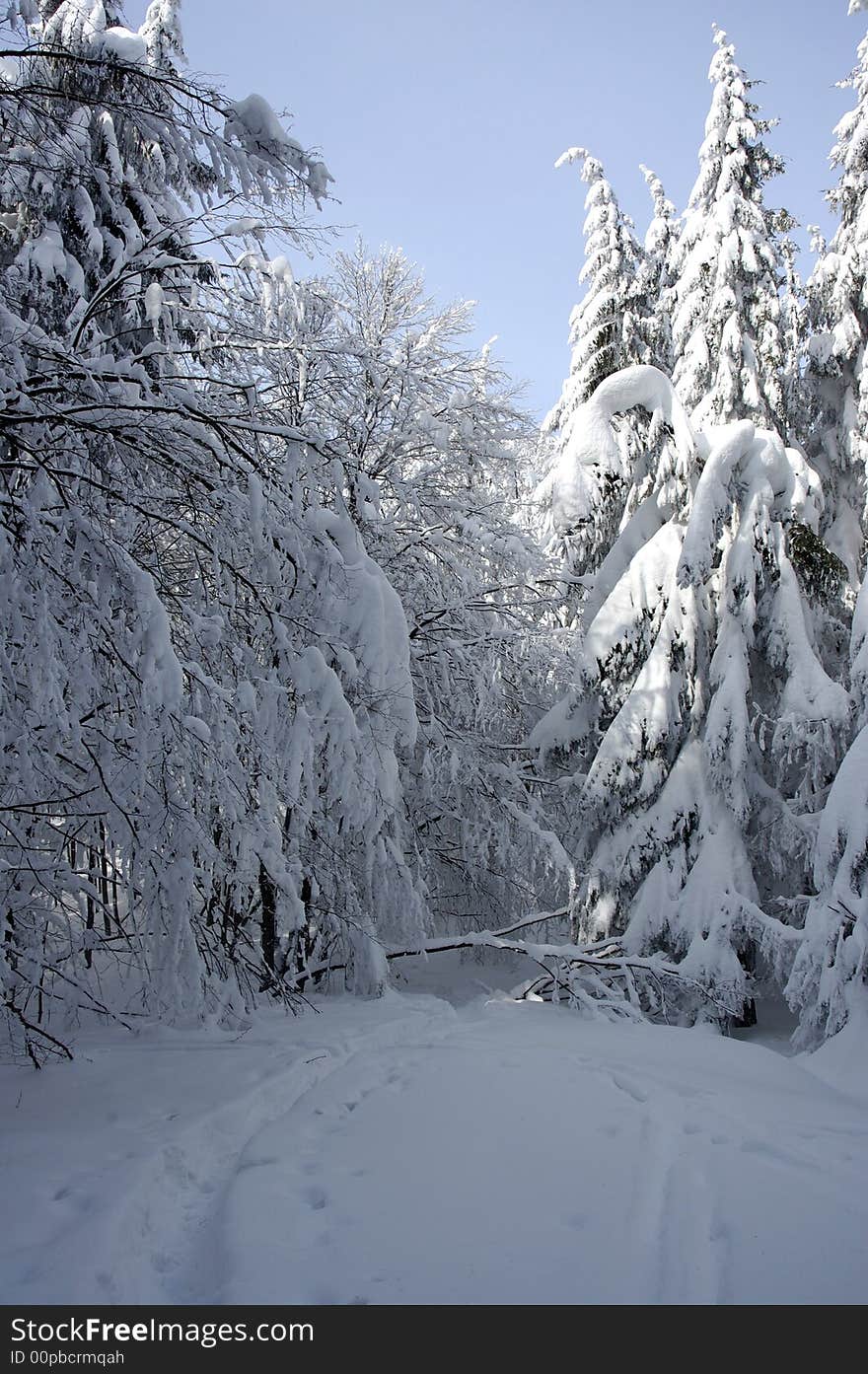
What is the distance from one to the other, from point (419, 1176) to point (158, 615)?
8.78ft

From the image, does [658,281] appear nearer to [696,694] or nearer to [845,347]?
[845,347]

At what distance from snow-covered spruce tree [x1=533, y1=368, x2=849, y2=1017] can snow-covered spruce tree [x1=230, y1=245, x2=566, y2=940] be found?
858 mm

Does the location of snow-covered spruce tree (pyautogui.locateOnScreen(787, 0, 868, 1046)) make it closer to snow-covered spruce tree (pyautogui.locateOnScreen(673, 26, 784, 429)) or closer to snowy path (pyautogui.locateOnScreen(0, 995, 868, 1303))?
snow-covered spruce tree (pyautogui.locateOnScreen(673, 26, 784, 429))

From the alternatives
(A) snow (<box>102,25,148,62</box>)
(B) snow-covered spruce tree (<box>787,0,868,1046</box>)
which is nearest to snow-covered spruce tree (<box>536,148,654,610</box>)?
(B) snow-covered spruce tree (<box>787,0,868,1046</box>)

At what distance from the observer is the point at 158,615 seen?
11.7 ft

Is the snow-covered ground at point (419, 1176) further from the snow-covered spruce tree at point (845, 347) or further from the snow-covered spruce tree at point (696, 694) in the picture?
the snow-covered spruce tree at point (845, 347)

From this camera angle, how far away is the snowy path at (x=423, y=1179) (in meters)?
2.97

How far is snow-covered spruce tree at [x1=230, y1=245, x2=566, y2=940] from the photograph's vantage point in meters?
9.70

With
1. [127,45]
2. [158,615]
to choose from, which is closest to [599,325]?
[127,45]

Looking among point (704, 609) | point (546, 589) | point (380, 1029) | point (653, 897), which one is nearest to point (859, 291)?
point (704, 609)

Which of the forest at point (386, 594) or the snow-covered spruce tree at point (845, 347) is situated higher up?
the snow-covered spruce tree at point (845, 347)

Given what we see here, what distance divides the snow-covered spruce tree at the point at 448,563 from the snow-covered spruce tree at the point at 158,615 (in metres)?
3.79

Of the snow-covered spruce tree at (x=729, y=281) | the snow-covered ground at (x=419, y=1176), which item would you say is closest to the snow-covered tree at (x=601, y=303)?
the snow-covered spruce tree at (x=729, y=281)

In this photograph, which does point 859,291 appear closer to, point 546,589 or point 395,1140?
point 546,589
